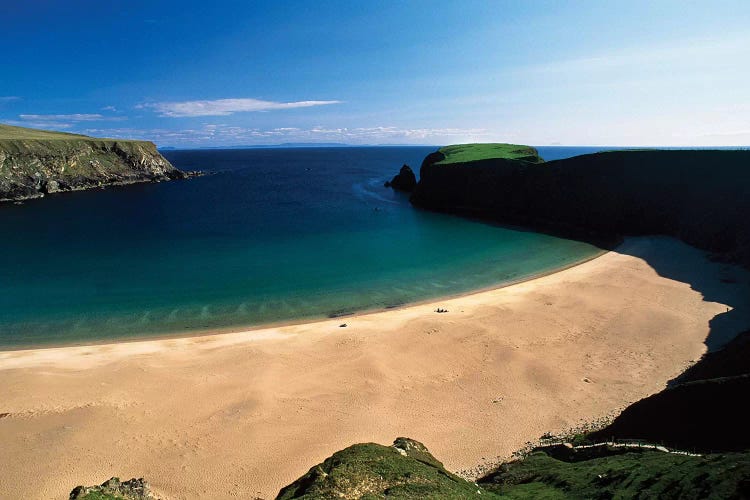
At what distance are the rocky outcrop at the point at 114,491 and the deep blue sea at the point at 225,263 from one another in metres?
17.1

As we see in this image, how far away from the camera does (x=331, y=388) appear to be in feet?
67.2

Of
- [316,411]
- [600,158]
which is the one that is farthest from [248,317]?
[600,158]

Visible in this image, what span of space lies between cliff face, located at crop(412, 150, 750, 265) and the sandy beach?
56.7ft

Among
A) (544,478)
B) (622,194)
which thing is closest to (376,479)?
(544,478)

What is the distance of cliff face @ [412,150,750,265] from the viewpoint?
145 ft

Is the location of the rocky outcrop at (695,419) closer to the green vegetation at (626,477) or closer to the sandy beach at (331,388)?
the green vegetation at (626,477)

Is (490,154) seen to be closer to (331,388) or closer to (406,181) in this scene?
(406,181)

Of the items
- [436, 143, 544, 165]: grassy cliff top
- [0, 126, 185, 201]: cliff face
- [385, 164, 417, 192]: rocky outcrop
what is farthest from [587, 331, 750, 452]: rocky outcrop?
[0, 126, 185, 201]: cliff face

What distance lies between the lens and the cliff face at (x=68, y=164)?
87.6 meters

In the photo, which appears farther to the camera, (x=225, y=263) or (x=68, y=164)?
(x=68, y=164)

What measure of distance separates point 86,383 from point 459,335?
68.9ft

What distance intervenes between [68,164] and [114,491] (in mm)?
Result: 115944

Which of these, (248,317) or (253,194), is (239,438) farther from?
(253,194)

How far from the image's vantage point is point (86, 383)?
20.8 meters
